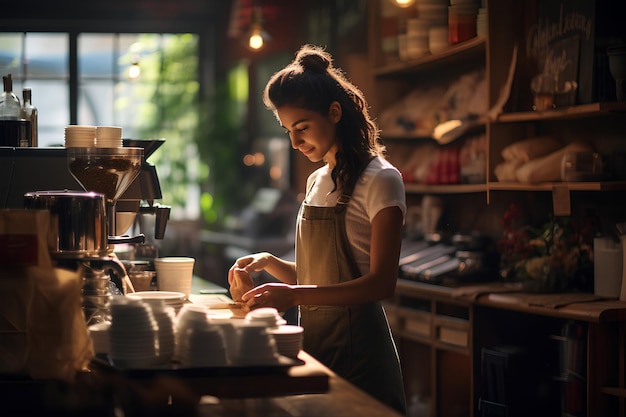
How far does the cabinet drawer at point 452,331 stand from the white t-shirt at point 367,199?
1.92 m

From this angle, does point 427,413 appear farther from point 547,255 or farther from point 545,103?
point 545,103

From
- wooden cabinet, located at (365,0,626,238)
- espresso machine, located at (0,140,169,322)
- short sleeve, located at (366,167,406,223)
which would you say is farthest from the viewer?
wooden cabinet, located at (365,0,626,238)

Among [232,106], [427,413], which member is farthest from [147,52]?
[427,413]

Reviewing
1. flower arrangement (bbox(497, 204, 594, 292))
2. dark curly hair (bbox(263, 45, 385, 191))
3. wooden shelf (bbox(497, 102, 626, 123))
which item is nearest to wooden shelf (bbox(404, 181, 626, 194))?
flower arrangement (bbox(497, 204, 594, 292))

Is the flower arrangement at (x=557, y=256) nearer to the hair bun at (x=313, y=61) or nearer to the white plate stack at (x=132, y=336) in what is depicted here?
the hair bun at (x=313, y=61)

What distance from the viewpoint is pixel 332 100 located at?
9.37 feet

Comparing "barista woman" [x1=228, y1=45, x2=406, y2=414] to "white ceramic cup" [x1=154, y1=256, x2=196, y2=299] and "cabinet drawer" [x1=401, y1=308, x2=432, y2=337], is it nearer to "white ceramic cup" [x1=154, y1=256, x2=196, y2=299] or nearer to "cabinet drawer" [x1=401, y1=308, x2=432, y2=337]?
"white ceramic cup" [x1=154, y1=256, x2=196, y2=299]

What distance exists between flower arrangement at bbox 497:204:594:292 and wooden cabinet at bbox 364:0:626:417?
0.34ft

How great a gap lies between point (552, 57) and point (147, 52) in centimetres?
558

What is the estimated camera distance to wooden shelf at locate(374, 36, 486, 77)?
16.0 feet

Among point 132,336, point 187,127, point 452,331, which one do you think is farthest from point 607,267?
point 187,127

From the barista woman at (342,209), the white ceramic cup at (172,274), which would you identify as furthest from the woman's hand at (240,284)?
the white ceramic cup at (172,274)

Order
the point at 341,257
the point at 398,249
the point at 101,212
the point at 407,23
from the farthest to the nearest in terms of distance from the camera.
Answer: the point at 407,23 < the point at 341,257 < the point at 398,249 < the point at 101,212

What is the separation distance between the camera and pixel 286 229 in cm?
821
